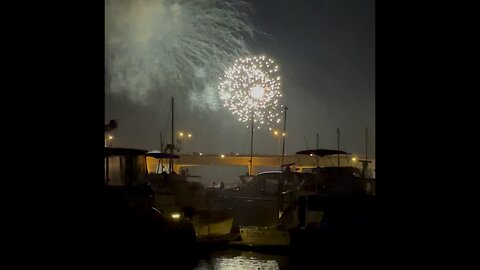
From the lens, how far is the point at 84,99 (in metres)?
5.49

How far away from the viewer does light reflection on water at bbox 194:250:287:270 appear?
16719 mm

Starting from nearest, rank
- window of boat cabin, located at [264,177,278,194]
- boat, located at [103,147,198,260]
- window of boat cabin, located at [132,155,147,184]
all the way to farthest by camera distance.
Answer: boat, located at [103,147,198,260] → window of boat cabin, located at [132,155,147,184] → window of boat cabin, located at [264,177,278,194]

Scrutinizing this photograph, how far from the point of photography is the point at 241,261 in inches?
696

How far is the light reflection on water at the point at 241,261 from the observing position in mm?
16719

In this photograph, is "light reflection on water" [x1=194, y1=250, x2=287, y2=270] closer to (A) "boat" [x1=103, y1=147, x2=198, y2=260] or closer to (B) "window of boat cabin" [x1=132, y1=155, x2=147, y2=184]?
(A) "boat" [x1=103, y1=147, x2=198, y2=260]

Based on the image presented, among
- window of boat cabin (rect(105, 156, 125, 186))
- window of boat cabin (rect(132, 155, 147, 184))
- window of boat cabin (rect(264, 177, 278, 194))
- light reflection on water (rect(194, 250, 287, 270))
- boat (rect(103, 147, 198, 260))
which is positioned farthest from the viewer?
window of boat cabin (rect(264, 177, 278, 194))

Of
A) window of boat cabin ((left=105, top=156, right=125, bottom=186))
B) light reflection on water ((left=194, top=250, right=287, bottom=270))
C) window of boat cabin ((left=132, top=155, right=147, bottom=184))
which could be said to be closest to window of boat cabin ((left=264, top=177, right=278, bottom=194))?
light reflection on water ((left=194, top=250, right=287, bottom=270))

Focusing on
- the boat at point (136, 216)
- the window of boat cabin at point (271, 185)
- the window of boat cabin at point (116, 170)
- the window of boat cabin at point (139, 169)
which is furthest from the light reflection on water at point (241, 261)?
the window of boat cabin at point (271, 185)

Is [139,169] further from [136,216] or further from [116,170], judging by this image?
[136,216]

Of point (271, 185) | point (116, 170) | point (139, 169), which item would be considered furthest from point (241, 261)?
point (271, 185)
